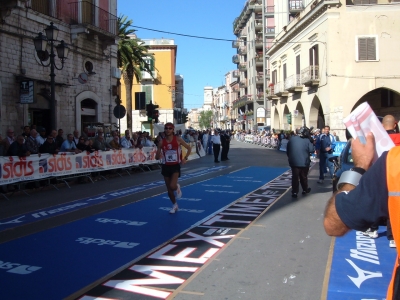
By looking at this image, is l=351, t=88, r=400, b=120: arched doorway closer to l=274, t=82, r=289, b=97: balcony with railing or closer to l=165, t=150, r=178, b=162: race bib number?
l=274, t=82, r=289, b=97: balcony with railing

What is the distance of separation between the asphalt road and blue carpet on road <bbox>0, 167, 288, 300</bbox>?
0.72 m

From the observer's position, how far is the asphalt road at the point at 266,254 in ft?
15.6

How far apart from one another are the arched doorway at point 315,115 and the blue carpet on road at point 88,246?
83.1ft

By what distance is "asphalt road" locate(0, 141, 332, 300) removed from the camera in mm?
4750

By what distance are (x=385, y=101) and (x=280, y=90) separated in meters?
11.0

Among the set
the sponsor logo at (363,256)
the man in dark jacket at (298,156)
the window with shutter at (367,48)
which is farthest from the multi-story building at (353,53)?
the sponsor logo at (363,256)

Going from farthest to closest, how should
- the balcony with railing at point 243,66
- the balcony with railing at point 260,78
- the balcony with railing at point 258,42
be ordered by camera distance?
the balcony with railing at point 243,66, the balcony with railing at point 260,78, the balcony with railing at point 258,42

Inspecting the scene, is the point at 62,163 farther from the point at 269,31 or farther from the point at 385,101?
the point at 269,31

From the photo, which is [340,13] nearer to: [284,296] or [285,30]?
[285,30]

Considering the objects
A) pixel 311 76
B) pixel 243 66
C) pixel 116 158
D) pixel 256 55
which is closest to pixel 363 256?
pixel 116 158

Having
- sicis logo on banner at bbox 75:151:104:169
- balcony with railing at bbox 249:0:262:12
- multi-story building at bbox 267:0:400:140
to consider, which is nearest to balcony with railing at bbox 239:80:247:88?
balcony with railing at bbox 249:0:262:12

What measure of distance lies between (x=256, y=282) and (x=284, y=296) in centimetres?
46

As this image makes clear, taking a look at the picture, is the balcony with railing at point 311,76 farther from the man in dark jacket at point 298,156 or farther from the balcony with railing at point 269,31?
the balcony with railing at point 269,31

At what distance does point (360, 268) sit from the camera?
5555 mm
